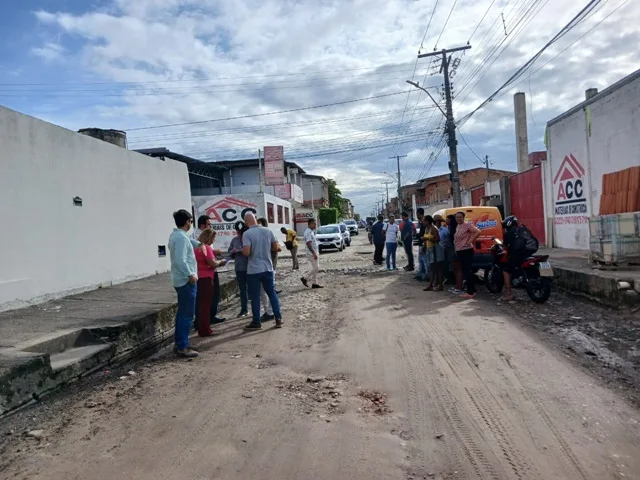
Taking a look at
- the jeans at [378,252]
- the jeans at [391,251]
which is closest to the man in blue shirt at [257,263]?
the jeans at [391,251]

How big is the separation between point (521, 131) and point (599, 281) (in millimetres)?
24254

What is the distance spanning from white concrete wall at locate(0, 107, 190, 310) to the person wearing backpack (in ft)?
26.8

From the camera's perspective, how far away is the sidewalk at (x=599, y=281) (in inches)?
334

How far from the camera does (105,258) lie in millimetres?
10945

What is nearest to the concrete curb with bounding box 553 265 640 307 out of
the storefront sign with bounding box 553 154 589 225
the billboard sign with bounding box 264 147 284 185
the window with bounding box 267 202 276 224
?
the storefront sign with bounding box 553 154 589 225

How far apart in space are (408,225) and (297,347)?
29.0ft

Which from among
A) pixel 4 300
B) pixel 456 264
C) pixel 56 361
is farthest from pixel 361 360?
pixel 4 300

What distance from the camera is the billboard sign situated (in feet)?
133

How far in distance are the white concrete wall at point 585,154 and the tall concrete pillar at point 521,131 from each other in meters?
13.0

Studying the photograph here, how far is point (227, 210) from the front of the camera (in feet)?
88.6

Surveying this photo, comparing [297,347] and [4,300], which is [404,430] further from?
[4,300]

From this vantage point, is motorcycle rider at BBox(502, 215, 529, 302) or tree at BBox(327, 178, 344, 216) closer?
motorcycle rider at BBox(502, 215, 529, 302)

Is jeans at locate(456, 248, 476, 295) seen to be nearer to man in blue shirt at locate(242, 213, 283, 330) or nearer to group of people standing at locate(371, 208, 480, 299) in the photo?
group of people standing at locate(371, 208, 480, 299)

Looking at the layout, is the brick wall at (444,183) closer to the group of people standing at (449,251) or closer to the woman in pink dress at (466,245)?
the group of people standing at (449,251)
